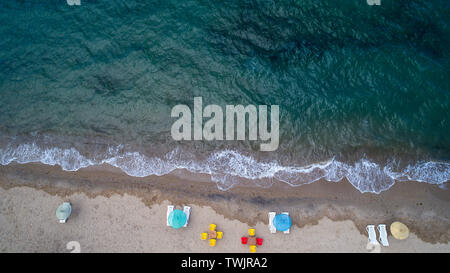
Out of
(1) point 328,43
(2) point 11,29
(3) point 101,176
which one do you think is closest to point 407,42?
(1) point 328,43

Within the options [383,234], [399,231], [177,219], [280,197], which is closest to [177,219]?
[177,219]

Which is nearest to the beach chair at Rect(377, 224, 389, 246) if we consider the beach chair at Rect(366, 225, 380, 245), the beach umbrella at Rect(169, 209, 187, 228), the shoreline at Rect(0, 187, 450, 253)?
the beach chair at Rect(366, 225, 380, 245)

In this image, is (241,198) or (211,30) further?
(211,30)

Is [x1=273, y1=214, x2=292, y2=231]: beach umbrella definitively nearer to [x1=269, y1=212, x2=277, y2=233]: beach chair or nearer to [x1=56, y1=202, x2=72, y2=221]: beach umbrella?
[x1=269, y1=212, x2=277, y2=233]: beach chair

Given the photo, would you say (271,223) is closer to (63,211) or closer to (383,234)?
(383,234)

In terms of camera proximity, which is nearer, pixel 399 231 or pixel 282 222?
pixel 399 231
